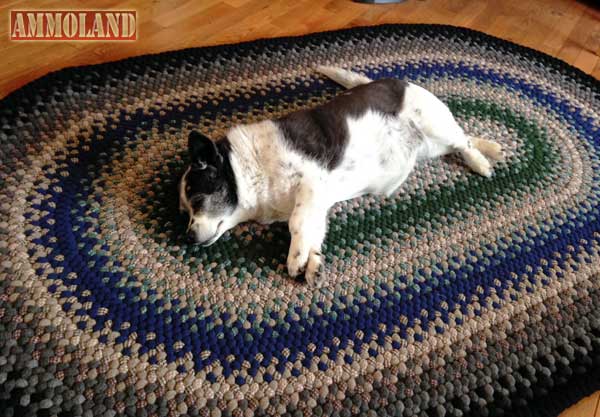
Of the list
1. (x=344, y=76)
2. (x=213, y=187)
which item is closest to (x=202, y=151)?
(x=213, y=187)

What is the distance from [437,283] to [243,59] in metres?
1.16

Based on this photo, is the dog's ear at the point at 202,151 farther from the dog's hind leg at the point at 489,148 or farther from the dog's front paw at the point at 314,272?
the dog's hind leg at the point at 489,148

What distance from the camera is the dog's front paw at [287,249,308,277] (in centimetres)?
120

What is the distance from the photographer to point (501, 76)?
6.22 ft

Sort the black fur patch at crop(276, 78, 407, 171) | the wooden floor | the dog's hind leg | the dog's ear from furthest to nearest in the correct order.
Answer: the wooden floor < the dog's hind leg < the black fur patch at crop(276, 78, 407, 171) < the dog's ear

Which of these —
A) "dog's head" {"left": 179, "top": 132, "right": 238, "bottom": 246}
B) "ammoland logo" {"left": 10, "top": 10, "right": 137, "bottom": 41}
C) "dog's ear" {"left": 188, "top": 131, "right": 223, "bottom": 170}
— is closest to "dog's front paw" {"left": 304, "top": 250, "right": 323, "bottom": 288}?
"dog's head" {"left": 179, "top": 132, "right": 238, "bottom": 246}

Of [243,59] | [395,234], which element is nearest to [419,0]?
[243,59]

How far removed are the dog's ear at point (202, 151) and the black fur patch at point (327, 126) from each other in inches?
8.4

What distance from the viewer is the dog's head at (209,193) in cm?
121

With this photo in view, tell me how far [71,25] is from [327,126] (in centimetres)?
139

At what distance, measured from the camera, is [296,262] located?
1.21 metres

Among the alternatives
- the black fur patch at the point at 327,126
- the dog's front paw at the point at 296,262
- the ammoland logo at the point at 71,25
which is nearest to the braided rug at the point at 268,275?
the dog's front paw at the point at 296,262

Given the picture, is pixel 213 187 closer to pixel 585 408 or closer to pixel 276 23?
pixel 585 408

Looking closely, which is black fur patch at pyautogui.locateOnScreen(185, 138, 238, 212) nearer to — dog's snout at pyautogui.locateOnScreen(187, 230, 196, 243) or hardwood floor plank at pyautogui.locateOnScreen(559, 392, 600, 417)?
dog's snout at pyautogui.locateOnScreen(187, 230, 196, 243)
